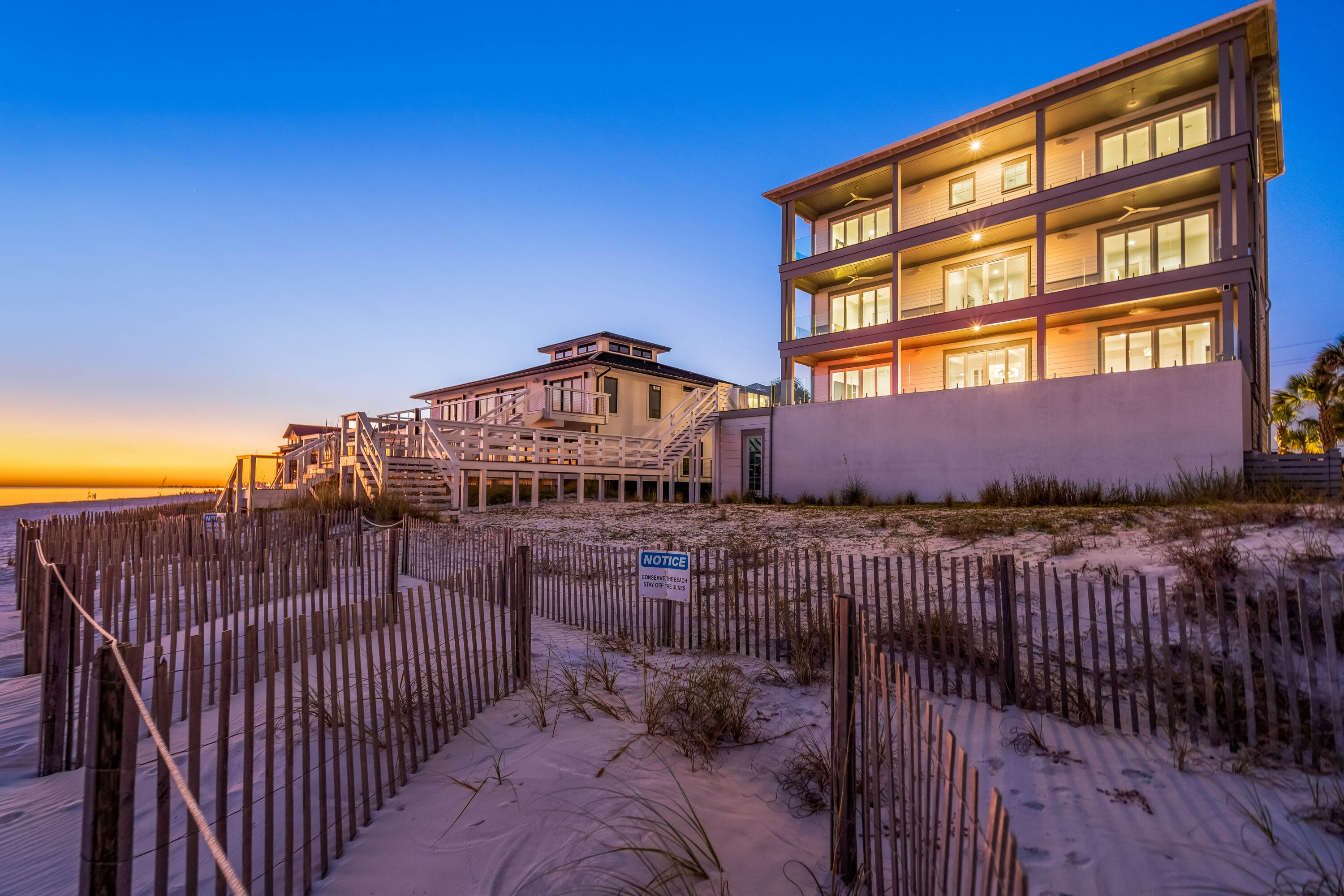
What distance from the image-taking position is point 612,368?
104ft

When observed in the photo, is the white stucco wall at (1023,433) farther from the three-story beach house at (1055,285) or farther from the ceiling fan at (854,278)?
the ceiling fan at (854,278)

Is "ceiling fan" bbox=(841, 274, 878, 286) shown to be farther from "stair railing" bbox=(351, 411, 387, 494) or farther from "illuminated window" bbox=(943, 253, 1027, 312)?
"stair railing" bbox=(351, 411, 387, 494)

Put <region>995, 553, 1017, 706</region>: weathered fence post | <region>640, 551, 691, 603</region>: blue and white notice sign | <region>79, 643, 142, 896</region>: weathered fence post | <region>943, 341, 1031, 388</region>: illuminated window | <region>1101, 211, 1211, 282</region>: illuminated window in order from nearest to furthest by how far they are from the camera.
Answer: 1. <region>79, 643, 142, 896</region>: weathered fence post
2. <region>995, 553, 1017, 706</region>: weathered fence post
3. <region>640, 551, 691, 603</region>: blue and white notice sign
4. <region>1101, 211, 1211, 282</region>: illuminated window
5. <region>943, 341, 1031, 388</region>: illuminated window

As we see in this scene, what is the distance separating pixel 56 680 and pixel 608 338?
3108 centimetres

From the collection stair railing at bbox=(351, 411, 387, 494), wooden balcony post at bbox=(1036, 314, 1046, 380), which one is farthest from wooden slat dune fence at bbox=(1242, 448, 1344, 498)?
stair railing at bbox=(351, 411, 387, 494)

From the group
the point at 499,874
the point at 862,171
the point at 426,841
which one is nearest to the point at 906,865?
the point at 499,874

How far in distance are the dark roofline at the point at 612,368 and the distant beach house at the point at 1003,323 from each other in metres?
4.61

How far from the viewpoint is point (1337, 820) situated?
11.8 ft

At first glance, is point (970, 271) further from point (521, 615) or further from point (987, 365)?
point (521, 615)

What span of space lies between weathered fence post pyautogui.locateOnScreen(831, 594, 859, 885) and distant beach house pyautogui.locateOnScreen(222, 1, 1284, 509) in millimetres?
17095

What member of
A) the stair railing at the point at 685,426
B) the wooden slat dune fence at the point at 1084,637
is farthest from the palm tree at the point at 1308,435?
the wooden slat dune fence at the point at 1084,637

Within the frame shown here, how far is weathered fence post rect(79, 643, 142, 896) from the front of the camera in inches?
85.3

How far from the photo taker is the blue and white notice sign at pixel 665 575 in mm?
6246

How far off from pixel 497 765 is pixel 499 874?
1.01m
